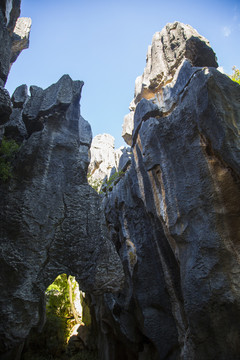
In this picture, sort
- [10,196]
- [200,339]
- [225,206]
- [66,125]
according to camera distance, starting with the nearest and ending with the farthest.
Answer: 1. [200,339]
2. [225,206]
3. [10,196]
4. [66,125]

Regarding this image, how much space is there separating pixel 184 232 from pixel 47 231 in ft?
15.5

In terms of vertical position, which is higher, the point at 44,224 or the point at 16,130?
the point at 16,130

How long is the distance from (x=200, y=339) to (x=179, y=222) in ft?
11.3

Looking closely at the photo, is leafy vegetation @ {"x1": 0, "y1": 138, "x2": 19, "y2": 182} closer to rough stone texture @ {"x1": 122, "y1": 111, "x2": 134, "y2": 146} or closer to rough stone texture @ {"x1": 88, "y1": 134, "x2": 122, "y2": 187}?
rough stone texture @ {"x1": 122, "y1": 111, "x2": 134, "y2": 146}

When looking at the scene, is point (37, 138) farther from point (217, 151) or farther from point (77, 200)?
point (217, 151)

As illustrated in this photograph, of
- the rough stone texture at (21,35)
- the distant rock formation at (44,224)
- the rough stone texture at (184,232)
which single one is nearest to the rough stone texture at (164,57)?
the rough stone texture at (184,232)

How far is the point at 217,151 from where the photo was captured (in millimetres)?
7387

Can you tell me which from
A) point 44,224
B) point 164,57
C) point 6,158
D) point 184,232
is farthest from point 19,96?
point 164,57

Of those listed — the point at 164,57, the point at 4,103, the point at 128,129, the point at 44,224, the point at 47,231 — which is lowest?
the point at 47,231

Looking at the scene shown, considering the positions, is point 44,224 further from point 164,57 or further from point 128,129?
point 164,57

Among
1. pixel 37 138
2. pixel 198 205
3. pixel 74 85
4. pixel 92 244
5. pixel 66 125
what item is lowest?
pixel 92 244

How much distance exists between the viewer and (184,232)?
8078mm

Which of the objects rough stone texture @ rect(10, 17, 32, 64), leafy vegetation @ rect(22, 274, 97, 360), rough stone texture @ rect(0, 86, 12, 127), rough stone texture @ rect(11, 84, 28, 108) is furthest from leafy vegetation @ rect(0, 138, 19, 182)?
rough stone texture @ rect(10, 17, 32, 64)

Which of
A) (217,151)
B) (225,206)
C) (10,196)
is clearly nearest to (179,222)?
(225,206)
